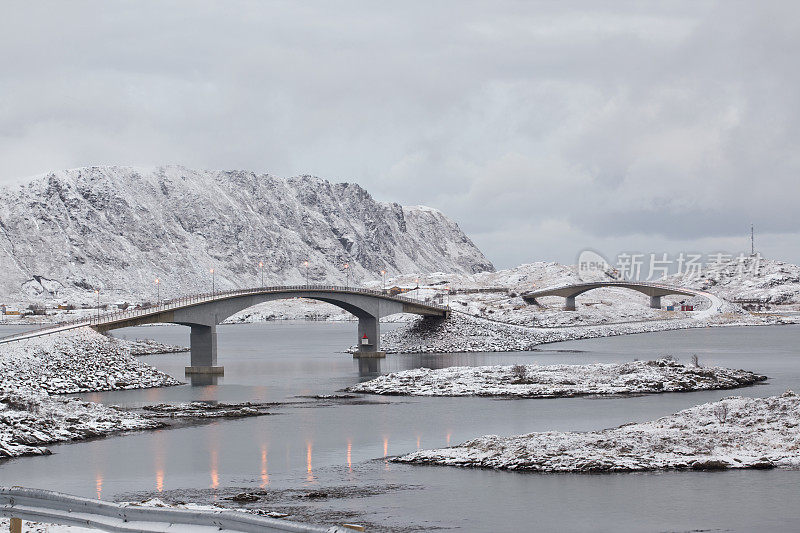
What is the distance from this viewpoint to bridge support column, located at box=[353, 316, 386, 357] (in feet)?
414

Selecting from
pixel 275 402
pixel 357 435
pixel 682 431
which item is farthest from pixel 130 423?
pixel 682 431

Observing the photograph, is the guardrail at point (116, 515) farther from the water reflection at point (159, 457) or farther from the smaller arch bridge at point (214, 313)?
the smaller arch bridge at point (214, 313)

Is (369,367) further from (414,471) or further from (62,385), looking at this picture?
(414,471)

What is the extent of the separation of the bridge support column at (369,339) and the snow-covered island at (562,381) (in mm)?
43551

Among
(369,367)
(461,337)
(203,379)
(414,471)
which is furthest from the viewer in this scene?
(461,337)

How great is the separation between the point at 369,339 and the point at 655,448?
90671 mm

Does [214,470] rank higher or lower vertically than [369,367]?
lower

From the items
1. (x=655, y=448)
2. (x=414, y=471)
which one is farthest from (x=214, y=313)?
(x=655, y=448)

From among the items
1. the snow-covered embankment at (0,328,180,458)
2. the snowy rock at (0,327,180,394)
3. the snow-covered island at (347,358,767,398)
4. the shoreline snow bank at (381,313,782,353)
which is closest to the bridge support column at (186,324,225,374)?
the snow-covered embankment at (0,328,180,458)

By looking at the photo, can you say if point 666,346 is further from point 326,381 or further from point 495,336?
point 326,381

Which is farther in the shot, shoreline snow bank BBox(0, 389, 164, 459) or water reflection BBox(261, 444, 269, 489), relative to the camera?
shoreline snow bank BBox(0, 389, 164, 459)

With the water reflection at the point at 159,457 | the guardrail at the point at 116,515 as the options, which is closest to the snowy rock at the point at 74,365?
the water reflection at the point at 159,457

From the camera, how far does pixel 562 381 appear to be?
247ft

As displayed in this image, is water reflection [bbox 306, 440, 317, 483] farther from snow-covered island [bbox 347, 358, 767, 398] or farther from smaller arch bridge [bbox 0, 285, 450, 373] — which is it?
smaller arch bridge [bbox 0, 285, 450, 373]
